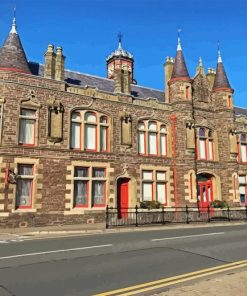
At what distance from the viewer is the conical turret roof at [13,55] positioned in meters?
20.2

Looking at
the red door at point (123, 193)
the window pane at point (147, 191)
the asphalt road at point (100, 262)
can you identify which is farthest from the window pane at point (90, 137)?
the asphalt road at point (100, 262)

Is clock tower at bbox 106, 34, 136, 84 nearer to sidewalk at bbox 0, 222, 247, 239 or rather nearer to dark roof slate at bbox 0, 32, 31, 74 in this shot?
dark roof slate at bbox 0, 32, 31, 74

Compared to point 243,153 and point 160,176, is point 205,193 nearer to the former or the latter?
point 160,176

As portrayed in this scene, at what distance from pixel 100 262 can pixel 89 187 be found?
510 inches

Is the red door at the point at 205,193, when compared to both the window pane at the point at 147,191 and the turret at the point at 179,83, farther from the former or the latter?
the turret at the point at 179,83

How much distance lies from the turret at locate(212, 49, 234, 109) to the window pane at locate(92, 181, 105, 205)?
44.8 ft

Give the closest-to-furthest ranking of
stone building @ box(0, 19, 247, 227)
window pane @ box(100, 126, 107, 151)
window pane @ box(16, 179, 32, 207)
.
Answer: window pane @ box(16, 179, 32, 207), stone building @ box(0, 19, 247, 227), window pane @ box(100, 126, 107, 151)

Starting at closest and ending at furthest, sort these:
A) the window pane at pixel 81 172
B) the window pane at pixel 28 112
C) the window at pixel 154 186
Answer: the window pane at pixel 28 112
the window pane at pixel 81 172
the window at pixel 154 186

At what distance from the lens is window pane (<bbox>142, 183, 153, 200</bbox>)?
78.7 ft

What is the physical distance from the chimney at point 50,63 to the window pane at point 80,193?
749 centimetres

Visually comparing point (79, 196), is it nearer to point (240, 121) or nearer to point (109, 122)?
point (109, 122)

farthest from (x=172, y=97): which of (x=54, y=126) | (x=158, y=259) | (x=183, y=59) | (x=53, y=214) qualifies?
(x=158, y=259)

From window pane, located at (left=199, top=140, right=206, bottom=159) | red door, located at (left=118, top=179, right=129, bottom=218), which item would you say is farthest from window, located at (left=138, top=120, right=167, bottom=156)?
window pane, located at (left=199, top=140, right=206, bottom=159)

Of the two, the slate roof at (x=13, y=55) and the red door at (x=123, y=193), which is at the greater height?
the slate roof at (x=13, y=55)
